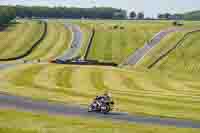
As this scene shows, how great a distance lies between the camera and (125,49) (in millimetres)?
151875

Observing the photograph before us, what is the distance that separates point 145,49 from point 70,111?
104640mm

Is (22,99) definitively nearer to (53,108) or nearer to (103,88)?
(53,108)

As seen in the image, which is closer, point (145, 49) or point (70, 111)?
point (70, 111)

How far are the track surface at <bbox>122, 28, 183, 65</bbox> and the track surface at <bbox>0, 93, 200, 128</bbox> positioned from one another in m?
80.2

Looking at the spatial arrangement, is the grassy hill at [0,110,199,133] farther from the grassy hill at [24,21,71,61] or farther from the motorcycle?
the grassy hill at [24,21,71,61]

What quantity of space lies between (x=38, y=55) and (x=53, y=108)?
317 ft

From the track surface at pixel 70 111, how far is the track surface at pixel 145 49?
263 feet

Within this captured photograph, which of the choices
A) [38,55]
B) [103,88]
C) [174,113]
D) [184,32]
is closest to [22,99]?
[174,113]

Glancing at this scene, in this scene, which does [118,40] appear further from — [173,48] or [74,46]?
[173,48]

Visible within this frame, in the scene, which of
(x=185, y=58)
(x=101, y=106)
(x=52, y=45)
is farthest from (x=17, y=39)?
(x=101, y=106)

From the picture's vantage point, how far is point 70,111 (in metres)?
46.2

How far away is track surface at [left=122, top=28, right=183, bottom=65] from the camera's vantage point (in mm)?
133875

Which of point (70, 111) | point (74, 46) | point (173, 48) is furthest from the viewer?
point (74, 46)

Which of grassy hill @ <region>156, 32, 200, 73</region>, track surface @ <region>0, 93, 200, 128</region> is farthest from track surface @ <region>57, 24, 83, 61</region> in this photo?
track surface @ <region>0, 93, 200, 128</region>
